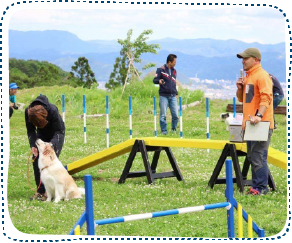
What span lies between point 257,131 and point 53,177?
2999 millimetres

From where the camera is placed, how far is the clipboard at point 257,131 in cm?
780

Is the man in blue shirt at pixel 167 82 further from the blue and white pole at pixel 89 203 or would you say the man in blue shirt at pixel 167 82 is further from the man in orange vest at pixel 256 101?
the blue and white pole at pixel 89 203

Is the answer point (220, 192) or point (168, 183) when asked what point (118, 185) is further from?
point (220, 192)

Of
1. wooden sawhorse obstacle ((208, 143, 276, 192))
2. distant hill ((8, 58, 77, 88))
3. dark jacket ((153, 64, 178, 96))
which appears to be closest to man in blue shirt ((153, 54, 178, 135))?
dark jacket ((153, 64, 178, 96))

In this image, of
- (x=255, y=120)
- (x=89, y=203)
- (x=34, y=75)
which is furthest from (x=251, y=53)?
(x=34, y=75)

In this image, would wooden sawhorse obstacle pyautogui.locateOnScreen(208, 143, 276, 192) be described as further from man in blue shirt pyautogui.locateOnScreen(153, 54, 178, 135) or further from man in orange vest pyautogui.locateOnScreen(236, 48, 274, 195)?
man in blue shirt pyautogui.locateOnScreen(153, 54, 178, 135)

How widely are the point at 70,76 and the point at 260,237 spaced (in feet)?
89.5

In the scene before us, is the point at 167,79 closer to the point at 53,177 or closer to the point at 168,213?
the point at 53,177

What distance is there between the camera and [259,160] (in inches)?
316

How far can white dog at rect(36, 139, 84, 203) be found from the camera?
8.09 meters

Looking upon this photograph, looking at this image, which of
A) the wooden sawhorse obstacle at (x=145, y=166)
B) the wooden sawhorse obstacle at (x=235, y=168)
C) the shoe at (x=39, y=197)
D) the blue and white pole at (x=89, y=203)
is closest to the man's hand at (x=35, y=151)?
the shoe at (x=39, y=197)

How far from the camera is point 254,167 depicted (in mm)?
8086

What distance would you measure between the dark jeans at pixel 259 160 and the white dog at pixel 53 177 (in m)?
2.66

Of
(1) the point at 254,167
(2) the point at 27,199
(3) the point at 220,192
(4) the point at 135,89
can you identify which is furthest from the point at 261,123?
(4) the point at 135,89
